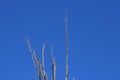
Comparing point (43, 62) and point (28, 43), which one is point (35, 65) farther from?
point (28, 43)

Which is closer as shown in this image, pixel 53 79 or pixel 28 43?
pixel 53 79

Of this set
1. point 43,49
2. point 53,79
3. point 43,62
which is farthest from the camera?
point 43,49

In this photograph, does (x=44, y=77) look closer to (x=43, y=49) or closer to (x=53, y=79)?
A: (x=53, y=79)

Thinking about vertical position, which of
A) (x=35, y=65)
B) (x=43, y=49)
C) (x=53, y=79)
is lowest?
Answer: (x=53, y=79)

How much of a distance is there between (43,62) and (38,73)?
12 centimetres

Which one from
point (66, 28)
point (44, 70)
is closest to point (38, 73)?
point (44, 70)

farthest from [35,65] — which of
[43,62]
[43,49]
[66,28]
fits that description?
[66,28]

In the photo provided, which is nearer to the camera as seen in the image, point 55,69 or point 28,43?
point 55,69

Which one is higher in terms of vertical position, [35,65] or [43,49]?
[43,49]

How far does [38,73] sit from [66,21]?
21.9 inches

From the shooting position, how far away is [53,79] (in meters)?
1.95

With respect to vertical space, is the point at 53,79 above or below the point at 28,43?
below

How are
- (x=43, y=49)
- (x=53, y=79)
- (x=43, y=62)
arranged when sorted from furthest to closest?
(x=43, y=49)
(x=43, y=62)
(x=53, y=79)

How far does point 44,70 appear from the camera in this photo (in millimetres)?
2016
